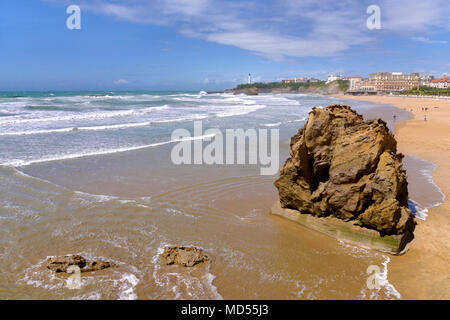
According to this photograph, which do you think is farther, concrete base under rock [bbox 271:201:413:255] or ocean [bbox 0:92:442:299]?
concrete base under rock [bbox 271:201:413:255]

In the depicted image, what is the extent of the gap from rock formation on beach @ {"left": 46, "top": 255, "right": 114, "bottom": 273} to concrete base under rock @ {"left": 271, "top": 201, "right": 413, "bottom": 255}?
461 centimetres

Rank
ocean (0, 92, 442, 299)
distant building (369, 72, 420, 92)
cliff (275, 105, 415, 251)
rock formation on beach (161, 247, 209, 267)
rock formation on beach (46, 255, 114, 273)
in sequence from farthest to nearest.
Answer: distant building (369, 72, 420, 92), cliff (275, 105, 415, 251), rock formation on beach (161, 247, 209, 267), rock formation on beach (46, 255, 114, 273), ocean (0, 92, 442, 299)

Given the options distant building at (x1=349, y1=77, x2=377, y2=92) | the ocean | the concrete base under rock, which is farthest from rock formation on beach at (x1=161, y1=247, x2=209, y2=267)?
distant building at (x1=349, y1=77, x2=377, y2=92)

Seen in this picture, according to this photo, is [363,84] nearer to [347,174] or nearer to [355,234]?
[347,174]

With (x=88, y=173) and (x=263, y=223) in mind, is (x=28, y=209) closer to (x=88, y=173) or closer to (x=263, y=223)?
(x=88, y=173)

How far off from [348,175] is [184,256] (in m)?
4.04

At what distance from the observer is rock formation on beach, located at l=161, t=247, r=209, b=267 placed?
20.8 ft

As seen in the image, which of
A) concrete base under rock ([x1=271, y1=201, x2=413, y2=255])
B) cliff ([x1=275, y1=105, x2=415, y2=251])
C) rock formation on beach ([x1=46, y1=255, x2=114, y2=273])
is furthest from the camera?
cliff ([x1=275, y1=105, x2=415, y2=251])

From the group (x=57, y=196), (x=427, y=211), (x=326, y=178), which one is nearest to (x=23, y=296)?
(x=57, y=196)

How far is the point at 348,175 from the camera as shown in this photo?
Answer: 7551mm

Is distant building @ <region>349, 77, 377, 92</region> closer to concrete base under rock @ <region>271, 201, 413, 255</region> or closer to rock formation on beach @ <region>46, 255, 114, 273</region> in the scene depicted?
concrete base under rock @ <region>271, 201, 413, 255</region>

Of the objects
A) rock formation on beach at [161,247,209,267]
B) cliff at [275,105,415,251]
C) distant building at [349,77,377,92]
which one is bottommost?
rock formation on beach at [161,247,209,267]

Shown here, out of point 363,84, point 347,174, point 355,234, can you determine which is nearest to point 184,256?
point 355,234

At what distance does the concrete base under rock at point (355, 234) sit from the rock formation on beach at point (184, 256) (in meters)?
2.86
